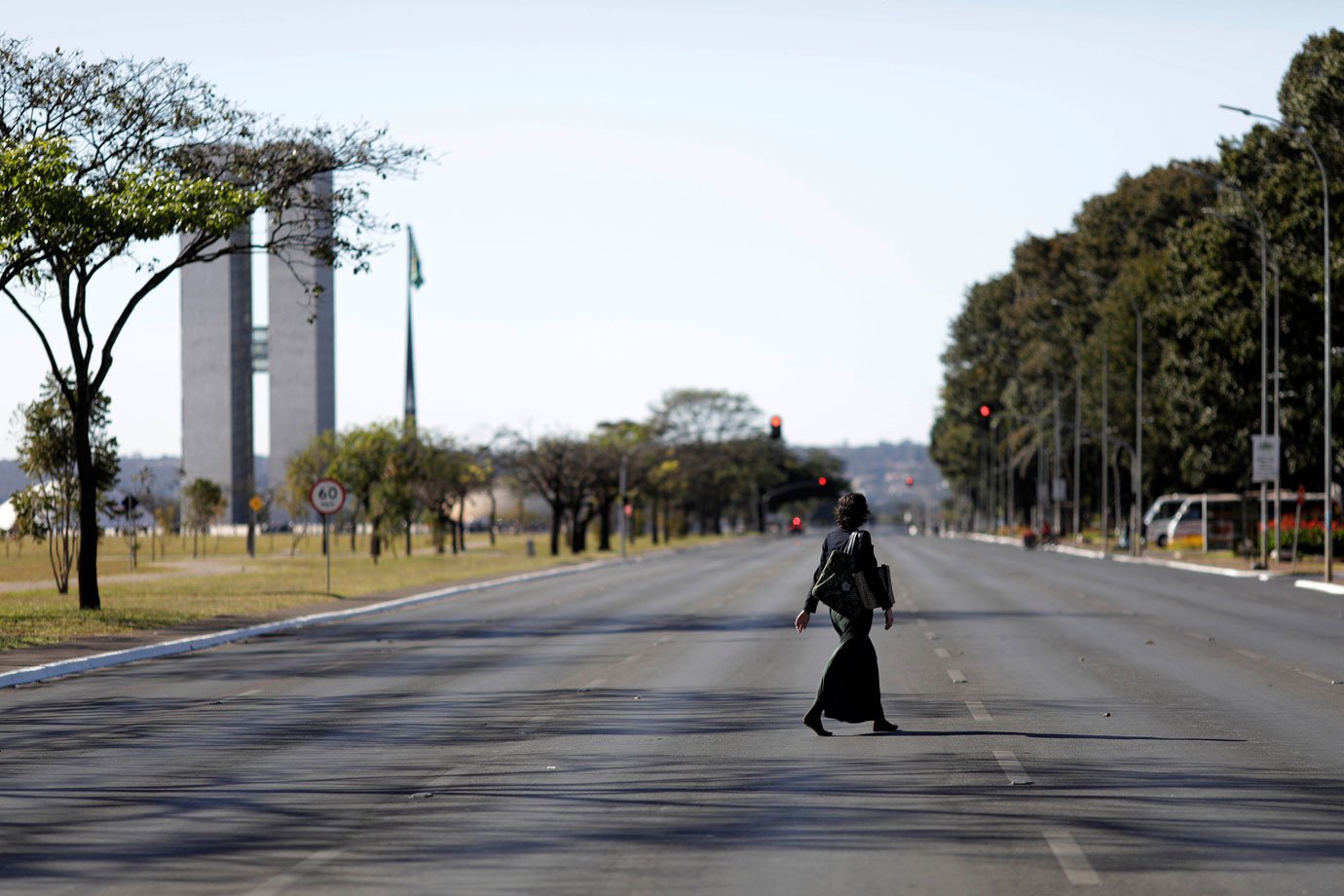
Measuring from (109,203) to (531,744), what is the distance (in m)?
16.3

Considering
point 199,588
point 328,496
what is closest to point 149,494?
point 199,588

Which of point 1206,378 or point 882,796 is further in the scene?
point 1206,378

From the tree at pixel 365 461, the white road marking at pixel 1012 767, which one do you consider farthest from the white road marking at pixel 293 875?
the tree at pixel 365 461

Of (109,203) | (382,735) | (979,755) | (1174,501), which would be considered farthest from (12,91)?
(1174,501)

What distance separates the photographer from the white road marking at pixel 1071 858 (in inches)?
292

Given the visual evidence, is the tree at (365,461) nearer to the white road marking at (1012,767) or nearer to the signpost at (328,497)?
the signpost at (328,497)

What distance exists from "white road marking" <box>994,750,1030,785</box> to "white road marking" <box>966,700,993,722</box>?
2.01m

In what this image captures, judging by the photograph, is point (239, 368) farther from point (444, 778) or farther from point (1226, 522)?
point (444, 778)

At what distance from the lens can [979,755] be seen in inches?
447

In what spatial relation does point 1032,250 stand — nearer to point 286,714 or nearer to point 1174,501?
point 1174,501

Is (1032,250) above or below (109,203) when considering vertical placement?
above

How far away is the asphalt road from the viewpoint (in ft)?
25.5

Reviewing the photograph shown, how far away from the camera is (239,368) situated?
105 m

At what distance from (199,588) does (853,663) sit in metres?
29.7
